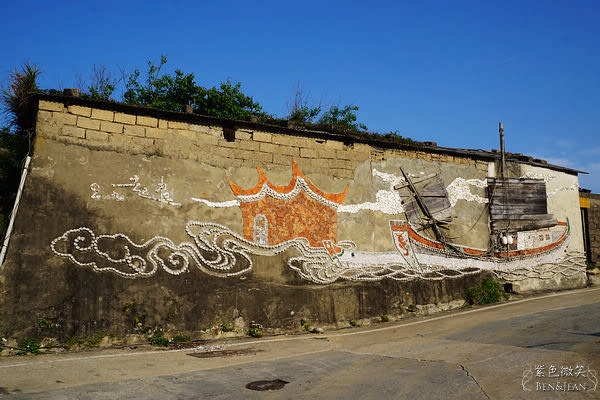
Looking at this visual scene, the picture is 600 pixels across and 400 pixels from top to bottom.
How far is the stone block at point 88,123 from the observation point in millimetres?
7891

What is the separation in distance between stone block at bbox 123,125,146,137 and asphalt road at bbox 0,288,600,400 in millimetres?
3770

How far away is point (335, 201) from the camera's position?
1017 cm

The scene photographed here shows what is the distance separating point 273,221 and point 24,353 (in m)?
4.76

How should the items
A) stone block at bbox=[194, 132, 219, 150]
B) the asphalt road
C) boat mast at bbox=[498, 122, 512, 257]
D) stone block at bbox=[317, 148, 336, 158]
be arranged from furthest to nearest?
boat mast at bbox=[498, 122, 512, 257] → stone block at bbox=[317, 148, 336, 158] → stone block at bbox=[194, 132, 219, 150] → the asphalt road

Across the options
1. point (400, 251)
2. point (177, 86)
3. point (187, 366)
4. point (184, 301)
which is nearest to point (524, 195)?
point (400, 251)

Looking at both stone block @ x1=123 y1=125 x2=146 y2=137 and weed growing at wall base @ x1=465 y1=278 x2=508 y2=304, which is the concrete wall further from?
weed growing at wall base @ x1=465 y1=278 x2=508 y2=304

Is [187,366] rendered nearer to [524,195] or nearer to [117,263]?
[117,263]

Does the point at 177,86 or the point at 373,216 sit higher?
the point at 177,86

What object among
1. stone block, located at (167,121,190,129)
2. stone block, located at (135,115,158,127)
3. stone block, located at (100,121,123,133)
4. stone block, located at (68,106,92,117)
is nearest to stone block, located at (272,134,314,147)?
stone block, located at (167,121,190,129)

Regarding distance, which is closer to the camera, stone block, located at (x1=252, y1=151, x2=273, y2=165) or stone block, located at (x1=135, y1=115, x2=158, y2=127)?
stone block, located at (x1=135, y1=115, x2=158, y2=127)

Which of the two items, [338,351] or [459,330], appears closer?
[338,351]

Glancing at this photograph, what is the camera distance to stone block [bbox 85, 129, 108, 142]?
7.90 meters

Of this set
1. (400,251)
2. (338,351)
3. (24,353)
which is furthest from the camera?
(400,251)

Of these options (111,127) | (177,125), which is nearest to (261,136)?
(177,125)
